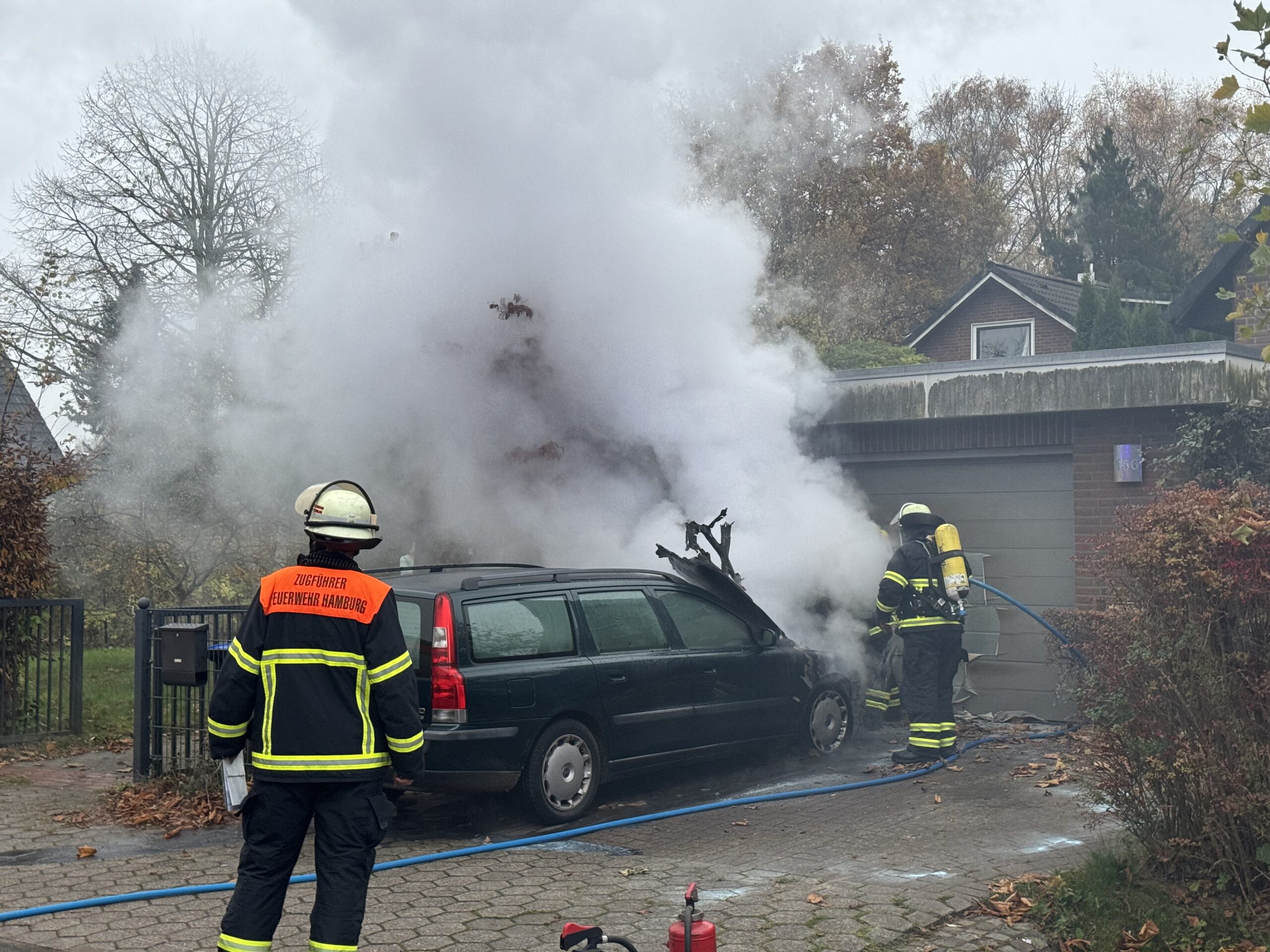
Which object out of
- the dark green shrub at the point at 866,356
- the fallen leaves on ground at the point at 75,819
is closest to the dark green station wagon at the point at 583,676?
the fallen leaves on ground at the point at 75,819

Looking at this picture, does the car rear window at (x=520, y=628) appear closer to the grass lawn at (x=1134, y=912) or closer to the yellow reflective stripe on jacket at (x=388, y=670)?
the yellow reflective stripe on jacket at (x=388, y=670)

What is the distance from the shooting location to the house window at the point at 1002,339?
31719mm

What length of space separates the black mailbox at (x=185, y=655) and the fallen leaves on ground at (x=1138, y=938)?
5075mm

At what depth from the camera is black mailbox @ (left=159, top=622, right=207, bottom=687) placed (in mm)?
7652

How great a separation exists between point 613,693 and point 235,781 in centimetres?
341

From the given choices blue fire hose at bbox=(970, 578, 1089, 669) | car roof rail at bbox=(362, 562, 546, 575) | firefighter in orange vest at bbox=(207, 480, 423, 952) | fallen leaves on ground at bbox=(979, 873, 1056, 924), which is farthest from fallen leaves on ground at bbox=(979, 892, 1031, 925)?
blue fire hose at bbox=(970, 578, 1089, 669)

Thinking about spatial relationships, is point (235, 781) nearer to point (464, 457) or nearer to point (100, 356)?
point (464, 457)

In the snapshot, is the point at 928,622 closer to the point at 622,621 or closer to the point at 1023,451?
the point at 622,621

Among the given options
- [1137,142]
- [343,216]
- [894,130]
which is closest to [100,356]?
[343,216]

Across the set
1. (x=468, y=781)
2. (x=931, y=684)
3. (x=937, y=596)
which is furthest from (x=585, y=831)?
(x=937, y=596)

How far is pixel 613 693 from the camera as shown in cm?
790

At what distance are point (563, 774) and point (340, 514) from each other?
131 inches

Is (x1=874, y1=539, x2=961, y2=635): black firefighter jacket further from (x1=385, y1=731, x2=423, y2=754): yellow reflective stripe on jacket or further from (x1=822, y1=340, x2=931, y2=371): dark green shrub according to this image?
(x1=822, y1=340, x2=931, y2=371): dark green shrub

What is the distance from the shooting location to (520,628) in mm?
→ 7594
